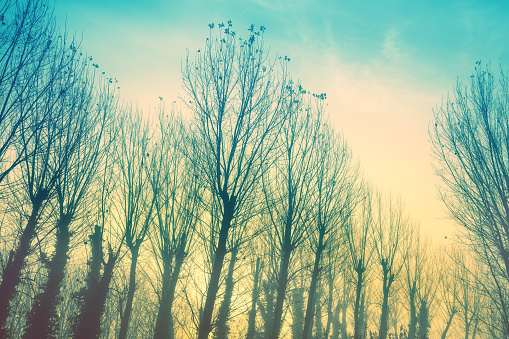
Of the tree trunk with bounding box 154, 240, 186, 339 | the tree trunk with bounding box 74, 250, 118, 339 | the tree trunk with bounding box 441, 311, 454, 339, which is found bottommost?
the tree trunk with bounding box 74, 250, 118, 339

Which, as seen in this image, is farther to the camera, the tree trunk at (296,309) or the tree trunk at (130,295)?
the tree trunk at (296,309)

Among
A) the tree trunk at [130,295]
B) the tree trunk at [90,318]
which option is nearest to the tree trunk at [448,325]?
the tree trunk at [90,318]

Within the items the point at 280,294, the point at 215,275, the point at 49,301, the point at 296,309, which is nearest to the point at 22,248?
the point at 215,275

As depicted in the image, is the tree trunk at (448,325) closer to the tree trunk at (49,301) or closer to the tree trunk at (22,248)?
the tree trunk at (49,301)

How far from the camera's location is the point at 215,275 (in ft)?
19.6

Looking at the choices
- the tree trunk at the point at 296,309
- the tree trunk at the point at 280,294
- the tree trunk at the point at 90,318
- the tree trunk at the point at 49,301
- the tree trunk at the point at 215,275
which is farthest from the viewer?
the tree trunk at the point at 296,309

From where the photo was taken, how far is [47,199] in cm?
688

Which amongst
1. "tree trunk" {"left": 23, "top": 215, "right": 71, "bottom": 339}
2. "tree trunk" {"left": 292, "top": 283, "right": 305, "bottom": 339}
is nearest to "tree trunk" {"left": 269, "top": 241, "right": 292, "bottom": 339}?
"tree trunk" {"left": 23, "top": 215, "right": 71, "bottom": 339}

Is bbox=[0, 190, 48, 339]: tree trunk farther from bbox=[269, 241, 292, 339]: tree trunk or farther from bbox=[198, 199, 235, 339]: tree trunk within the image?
bbox=[269, 241, 292, 339]: tree trunk

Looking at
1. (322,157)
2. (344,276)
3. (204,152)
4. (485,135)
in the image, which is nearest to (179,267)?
(204,152)

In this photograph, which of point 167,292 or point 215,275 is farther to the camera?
point 167,292

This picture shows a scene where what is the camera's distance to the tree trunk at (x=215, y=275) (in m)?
5.65

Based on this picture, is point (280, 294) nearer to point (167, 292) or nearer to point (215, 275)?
point (215, 275)

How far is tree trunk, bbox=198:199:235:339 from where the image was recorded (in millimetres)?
5648
